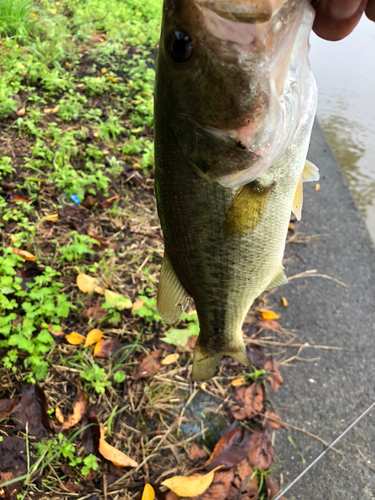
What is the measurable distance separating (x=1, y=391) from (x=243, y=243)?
63.2 inches

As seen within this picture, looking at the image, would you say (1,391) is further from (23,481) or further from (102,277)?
(102,277)

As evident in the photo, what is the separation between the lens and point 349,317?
287 cm

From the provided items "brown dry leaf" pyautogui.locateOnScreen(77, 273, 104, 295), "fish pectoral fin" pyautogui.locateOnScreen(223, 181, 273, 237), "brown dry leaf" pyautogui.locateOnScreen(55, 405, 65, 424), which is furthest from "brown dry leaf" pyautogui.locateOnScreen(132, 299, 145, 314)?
"fish pectoral fin" pyautogui.locateOnScreen(223, 181, 273, 237)

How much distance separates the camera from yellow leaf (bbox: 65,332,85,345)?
232 cm

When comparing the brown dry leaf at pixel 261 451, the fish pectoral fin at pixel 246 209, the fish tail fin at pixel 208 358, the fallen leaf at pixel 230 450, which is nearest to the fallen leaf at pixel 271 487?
the brown dry leaf at pixel 261 451

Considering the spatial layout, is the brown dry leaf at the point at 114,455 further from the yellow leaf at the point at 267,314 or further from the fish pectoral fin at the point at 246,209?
the fish pectoral fin at the point at 246,209

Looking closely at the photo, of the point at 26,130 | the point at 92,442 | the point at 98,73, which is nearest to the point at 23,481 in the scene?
the point at 92,442

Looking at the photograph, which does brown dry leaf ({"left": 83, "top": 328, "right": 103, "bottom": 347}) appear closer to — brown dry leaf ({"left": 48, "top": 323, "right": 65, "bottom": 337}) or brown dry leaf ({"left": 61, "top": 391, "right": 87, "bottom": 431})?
brown dry leaf ({"left": 48, "top": 323, "right": 65, "bottom": 337})

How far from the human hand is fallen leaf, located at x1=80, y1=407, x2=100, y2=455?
2.03 metres

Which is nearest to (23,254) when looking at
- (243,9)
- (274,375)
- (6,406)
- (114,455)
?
(6,406)

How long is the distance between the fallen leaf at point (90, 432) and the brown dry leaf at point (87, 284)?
78cm

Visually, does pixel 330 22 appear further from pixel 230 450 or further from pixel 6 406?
pixel 6 406

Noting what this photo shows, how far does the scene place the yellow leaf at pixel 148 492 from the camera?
1.86 metres

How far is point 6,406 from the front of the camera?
6.48 feet
